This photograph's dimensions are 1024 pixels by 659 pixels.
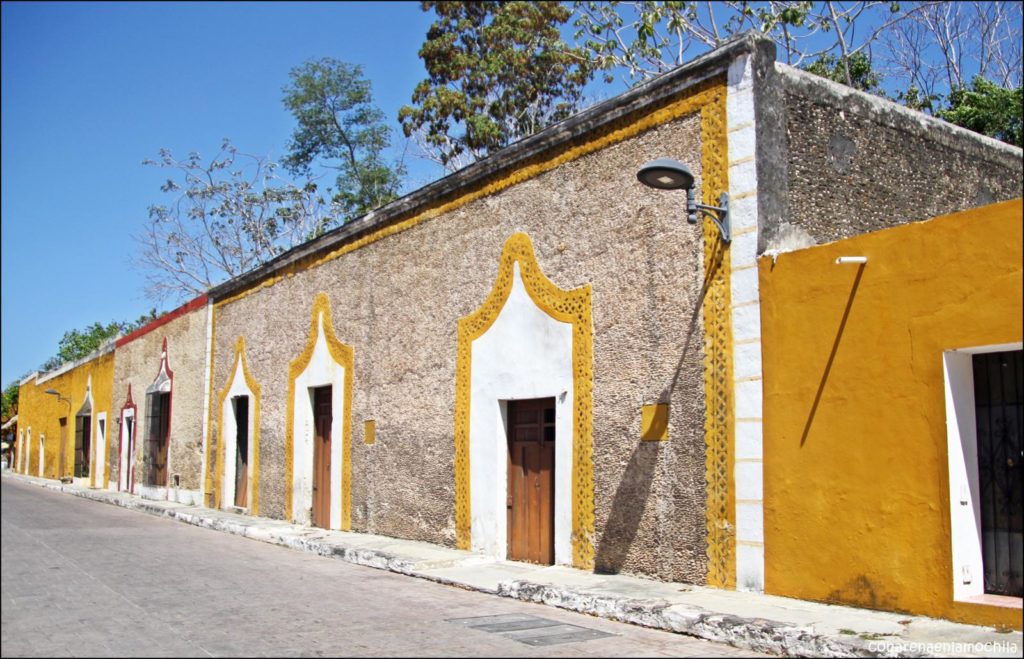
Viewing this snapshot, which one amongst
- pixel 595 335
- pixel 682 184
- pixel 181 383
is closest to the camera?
pixel 682 184

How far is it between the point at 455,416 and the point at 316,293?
475cm

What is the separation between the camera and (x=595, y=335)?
897 centimetres

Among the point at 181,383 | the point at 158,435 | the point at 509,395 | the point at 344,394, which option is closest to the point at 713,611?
the point at 509,395

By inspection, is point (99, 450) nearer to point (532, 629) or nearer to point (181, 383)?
point (181, 383)

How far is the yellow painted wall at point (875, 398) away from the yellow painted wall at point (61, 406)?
23350 mm

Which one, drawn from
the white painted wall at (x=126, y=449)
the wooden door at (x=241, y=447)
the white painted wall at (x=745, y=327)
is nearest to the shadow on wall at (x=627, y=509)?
the white painted wall at (x=745, y=327)

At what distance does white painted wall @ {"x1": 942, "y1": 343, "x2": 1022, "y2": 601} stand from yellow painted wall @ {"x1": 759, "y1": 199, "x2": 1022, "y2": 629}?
0.05 m

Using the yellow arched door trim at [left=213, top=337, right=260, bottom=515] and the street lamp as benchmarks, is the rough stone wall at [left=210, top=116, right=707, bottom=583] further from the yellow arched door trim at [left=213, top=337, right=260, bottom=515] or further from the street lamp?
the yellow arched door trim at [left=213, top=337, right=260, bottom=515]

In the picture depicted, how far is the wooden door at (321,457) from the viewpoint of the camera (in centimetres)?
1416

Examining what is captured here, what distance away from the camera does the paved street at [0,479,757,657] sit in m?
5.80

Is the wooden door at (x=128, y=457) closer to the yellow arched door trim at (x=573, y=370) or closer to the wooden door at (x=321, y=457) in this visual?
the wooden door at (x=321, y=457)

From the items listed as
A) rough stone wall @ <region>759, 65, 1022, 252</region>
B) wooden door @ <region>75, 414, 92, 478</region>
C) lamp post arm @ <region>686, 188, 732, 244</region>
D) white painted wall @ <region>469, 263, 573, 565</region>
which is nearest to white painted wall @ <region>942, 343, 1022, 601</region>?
rough stone wall @ <region>759, 65, 1022, 252</region>

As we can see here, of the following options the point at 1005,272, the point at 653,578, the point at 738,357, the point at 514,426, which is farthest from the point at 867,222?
the point at 514,426

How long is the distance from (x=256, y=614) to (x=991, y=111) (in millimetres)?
12390
